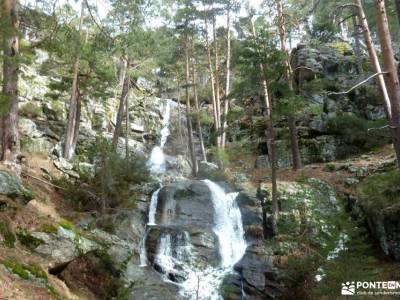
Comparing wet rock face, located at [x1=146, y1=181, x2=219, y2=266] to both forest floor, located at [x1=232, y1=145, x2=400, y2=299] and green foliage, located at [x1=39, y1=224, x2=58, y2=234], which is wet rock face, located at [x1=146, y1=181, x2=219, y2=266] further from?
green foliage, located at [x1=39, y1=224, x2=58, y2=234]

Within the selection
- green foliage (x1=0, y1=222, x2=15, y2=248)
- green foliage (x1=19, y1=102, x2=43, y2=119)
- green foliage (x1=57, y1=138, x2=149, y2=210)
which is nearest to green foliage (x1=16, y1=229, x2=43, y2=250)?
green foliage (x1=0, y1=222, x2=15, y2=248)

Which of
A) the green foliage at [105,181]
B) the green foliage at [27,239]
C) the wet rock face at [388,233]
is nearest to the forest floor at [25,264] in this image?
the green foliage at [27,239]

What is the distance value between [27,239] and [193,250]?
7.23 meters

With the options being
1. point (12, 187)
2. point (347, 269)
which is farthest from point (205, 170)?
point (347, 269)

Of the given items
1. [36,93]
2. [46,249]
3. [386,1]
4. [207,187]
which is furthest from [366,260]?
[36,93]

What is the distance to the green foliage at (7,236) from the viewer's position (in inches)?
314

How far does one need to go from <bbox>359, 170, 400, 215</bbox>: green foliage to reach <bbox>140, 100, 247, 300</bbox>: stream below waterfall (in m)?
5.14

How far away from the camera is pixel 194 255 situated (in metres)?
14.3

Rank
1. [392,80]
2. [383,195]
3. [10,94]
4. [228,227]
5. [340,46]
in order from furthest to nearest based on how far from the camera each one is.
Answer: [340,46] < [228,227] < [383,195] < [10,94] < [392,80]

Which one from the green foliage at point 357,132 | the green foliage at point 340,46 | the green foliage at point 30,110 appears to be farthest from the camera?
the green foliage at point 340,46

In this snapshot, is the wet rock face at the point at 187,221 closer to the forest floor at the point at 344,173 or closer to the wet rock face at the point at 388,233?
the forest floor at the point at 344,173

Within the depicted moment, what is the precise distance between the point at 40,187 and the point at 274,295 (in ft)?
30.4

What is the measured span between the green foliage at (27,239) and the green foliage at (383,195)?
32.5 feet

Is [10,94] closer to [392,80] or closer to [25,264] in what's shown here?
[25,264]
